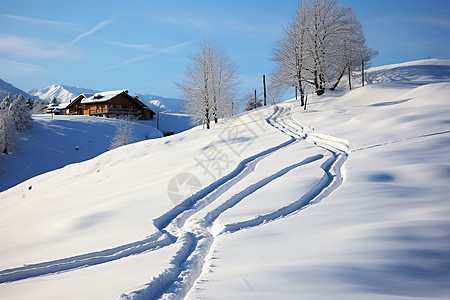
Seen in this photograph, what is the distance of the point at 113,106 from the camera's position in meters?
59.6

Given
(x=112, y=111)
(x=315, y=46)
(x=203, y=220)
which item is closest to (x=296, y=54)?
(x=315, y=46)

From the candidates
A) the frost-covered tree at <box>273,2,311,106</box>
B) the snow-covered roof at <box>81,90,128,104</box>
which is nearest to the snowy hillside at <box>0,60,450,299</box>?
the frost-covered tree at <box>273,2,311,106</box>

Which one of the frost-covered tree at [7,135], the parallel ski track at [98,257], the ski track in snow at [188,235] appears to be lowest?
the parallel ski track at [98,257]

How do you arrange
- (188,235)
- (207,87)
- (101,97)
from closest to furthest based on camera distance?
(188,235) → (207,87) → (101,97)

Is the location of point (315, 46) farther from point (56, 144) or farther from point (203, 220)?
point (56, 144)

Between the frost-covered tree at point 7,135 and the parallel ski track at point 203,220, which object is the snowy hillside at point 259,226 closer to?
the parallel ski track at point 203,220

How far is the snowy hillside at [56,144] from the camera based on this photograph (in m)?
31.7

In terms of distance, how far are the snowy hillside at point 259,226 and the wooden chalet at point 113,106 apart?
47.5 metres

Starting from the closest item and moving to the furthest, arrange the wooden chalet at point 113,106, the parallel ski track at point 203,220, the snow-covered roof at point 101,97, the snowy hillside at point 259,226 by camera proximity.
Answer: the snowy hillside at point 259,226
the parallel ski track at point 203,220
the wooden chalet at point 113,106
the snow-covered roof at point 101,97

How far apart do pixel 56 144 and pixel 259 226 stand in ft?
126

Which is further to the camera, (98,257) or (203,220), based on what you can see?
(203,220)

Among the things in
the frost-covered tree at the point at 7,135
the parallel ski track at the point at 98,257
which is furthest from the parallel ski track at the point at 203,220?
the frost-covered tree at the point at 7,135

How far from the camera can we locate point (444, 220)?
178 inches

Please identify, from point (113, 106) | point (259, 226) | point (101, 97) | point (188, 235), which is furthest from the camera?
point (101, 97)
